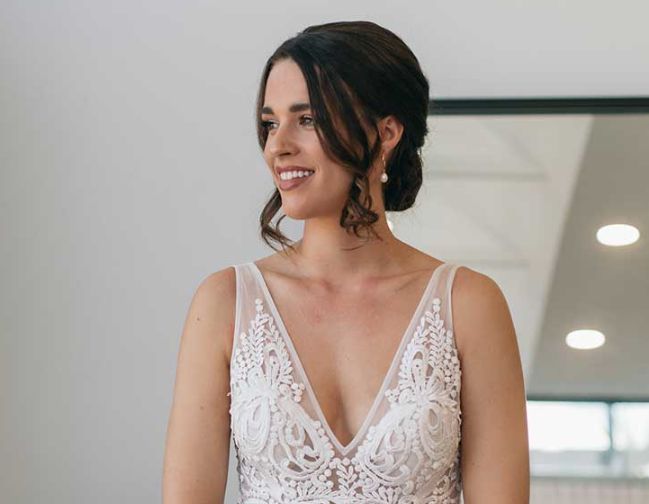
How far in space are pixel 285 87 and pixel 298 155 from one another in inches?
4.4

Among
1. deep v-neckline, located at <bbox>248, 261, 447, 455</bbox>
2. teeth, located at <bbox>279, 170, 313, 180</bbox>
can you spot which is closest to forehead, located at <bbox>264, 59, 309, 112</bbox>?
teeth, located at <bbox>279, 170, 313, 180</bbox>

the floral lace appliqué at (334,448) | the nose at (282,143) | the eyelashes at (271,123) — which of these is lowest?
the floral lace appliqué at (334,448)

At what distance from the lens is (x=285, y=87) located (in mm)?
2016

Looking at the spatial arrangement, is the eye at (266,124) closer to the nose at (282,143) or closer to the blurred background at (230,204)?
the nose at (282,143)

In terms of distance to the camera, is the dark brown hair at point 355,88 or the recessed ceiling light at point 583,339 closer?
the dark brown hair at point 355,88

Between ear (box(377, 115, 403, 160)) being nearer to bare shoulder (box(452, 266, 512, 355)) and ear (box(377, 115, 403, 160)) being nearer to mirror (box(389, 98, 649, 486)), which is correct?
bare shoulder (box(452, 266, 512, 355))

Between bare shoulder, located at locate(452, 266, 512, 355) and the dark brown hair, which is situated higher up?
the dark brown hair

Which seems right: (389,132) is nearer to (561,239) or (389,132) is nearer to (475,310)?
(475,310)

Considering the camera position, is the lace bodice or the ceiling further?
the ceiling

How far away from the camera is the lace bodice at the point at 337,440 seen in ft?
6.52

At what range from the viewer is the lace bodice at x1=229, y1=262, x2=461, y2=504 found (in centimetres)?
199

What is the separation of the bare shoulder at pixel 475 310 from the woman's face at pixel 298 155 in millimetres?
247

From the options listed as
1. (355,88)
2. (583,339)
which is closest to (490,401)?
(355,88)

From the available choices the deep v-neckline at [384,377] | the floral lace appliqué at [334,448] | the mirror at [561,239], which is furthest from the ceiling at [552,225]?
the floral lace appliqué at [334,448]
